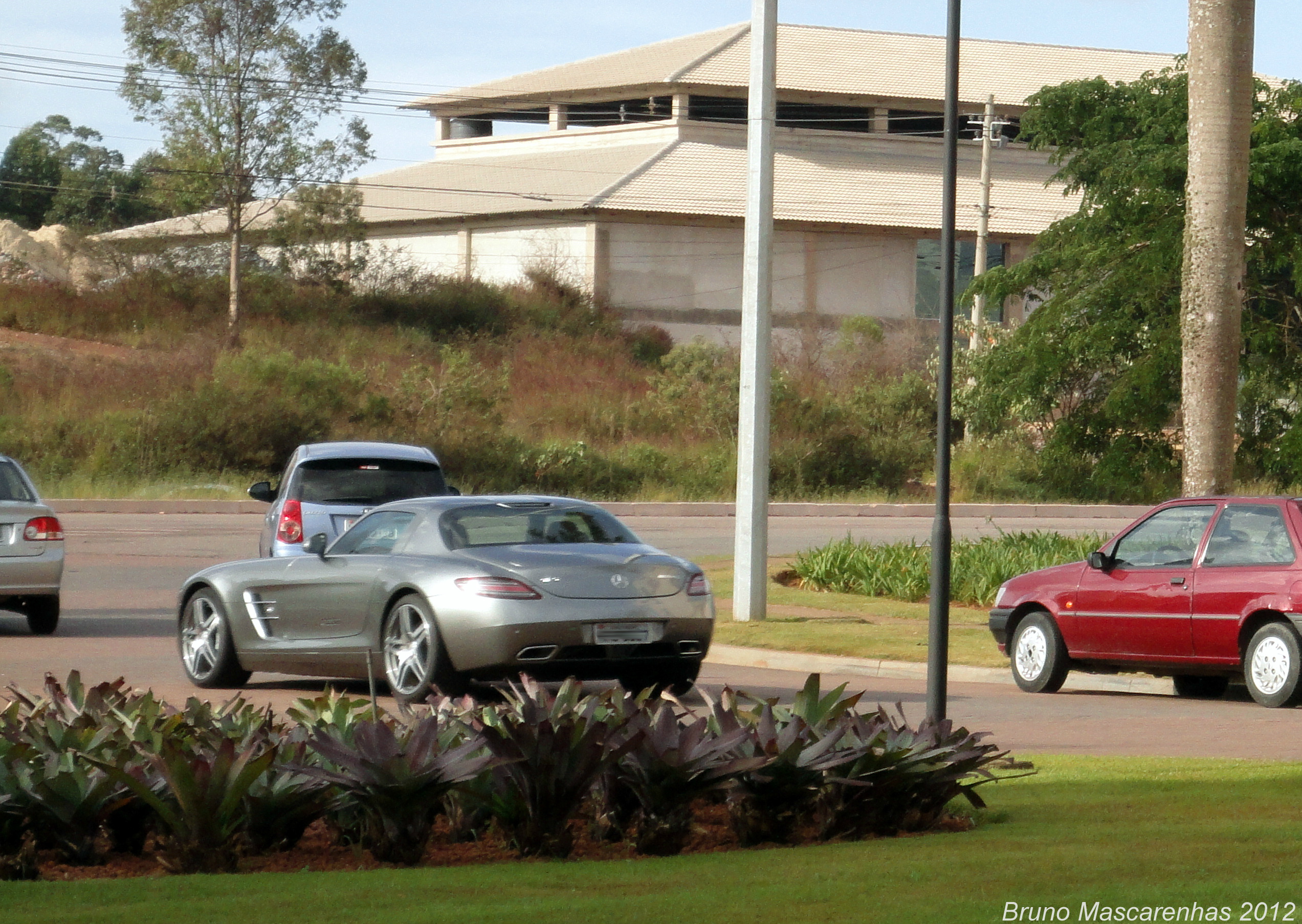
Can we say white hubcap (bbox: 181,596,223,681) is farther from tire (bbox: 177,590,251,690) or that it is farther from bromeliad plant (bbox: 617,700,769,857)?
bromeliad plant (bbox: 617,700,769,857)

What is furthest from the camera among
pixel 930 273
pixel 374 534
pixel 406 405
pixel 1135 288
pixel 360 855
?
pixel 930 273

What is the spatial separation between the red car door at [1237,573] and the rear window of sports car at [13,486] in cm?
1000

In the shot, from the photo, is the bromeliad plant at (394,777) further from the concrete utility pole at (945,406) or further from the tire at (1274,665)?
the tire at (1274,665)

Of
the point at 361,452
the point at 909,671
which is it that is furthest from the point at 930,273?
the point at 909,671

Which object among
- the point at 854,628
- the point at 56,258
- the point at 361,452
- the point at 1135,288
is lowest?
the point at 854,628

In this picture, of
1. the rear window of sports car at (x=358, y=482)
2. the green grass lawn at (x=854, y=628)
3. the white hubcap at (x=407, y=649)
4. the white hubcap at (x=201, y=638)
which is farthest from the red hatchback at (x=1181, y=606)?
the white hubcap at (x=201, y=638)

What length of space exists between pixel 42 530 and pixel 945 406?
939 centimetres

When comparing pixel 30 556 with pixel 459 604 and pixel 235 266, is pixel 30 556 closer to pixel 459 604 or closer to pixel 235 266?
pixel 459 604

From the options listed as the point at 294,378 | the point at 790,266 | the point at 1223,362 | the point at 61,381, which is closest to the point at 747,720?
the point at 1223,362

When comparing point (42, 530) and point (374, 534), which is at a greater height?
point (374, 534)

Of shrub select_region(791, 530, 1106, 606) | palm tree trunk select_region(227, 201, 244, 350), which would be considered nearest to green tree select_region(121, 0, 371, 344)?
palm tree trunk select_region(227, 201, 244, 350)

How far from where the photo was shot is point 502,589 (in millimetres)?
11469

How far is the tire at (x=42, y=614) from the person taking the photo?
16047 millimetres

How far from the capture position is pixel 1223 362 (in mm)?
17375
